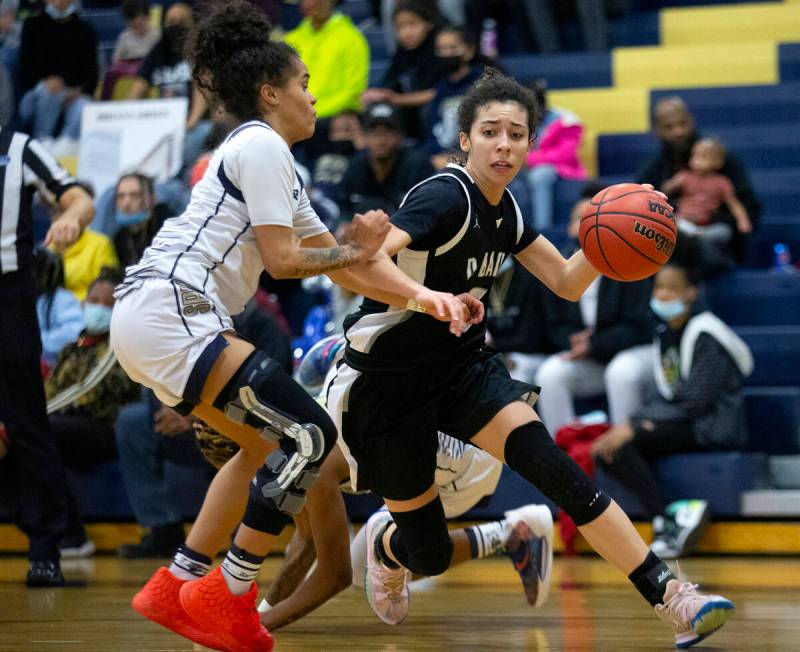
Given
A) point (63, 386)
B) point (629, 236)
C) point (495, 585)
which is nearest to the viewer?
point (629, 236)

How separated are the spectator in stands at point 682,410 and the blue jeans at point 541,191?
1.81 meters

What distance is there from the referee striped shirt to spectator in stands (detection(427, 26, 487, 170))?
3.73 m

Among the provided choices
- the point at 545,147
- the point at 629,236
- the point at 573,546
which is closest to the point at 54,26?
the point at 545,147

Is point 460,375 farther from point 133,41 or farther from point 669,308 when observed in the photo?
point 133,41

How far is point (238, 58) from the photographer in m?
4.00

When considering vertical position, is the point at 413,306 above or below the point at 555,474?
above

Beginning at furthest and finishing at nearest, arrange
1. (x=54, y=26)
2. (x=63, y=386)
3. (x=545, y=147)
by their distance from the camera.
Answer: (x=54, y=26) < (x=545, y=147) < (x=63, y=386)

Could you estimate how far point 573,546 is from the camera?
703 centimetres

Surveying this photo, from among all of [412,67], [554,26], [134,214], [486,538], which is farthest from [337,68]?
[486,538]

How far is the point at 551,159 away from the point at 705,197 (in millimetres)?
1349

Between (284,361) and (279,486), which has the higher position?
(279,486)

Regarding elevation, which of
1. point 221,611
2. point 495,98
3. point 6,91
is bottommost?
point 221,611

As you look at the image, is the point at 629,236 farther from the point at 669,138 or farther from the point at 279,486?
the point at 669,138

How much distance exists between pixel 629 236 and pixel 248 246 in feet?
3.60
